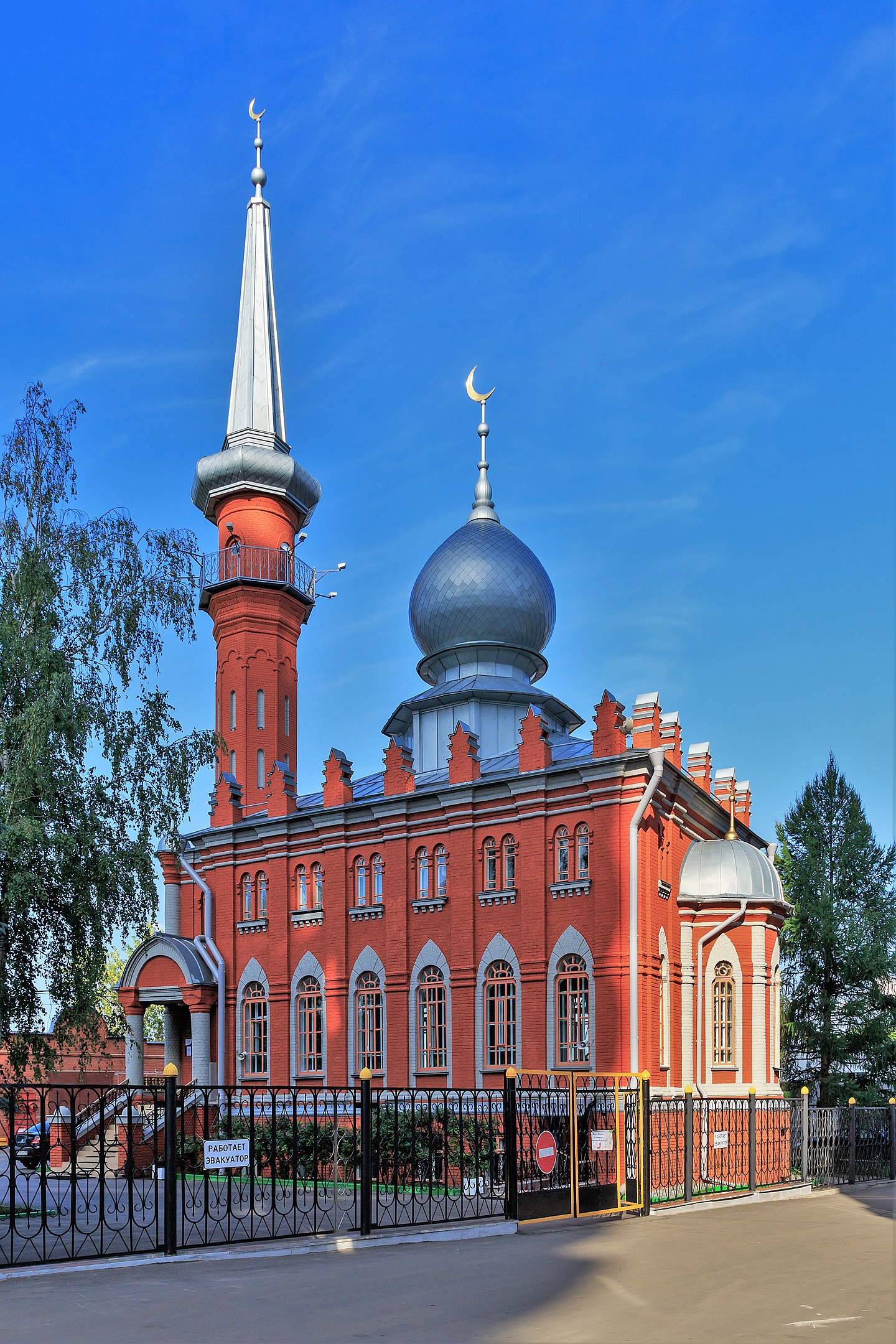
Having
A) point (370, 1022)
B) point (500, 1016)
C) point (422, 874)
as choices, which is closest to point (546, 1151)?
point (500, 1016)

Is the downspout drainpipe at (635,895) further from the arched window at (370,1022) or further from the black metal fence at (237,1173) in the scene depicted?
the arched window at (370,1022)

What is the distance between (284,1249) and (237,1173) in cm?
397

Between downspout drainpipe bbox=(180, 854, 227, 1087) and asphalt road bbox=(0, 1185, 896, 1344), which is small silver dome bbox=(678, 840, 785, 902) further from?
asphalt road bbox=(0, 1185, 896, 1344)

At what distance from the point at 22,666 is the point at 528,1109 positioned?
28.4 feet

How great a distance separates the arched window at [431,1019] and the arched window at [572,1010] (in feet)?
8.61

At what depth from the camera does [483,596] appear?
29.7 metres

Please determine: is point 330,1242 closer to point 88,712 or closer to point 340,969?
point 88,712

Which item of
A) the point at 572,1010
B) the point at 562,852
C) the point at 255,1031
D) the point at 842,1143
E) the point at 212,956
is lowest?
the point at 842,1143

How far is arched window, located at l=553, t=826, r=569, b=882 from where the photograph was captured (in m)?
23.5

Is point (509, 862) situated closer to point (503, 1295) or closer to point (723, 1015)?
point (723, 1015)

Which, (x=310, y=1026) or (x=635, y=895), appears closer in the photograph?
(x=635, y=895)

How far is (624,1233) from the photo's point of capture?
13656 mm

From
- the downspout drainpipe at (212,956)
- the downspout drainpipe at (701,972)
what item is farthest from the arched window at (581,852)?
the downspout drainpipe at (212,956)

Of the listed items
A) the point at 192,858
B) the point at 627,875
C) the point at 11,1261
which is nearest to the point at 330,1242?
the point at 11,1261
